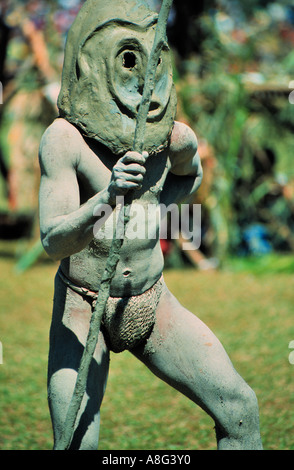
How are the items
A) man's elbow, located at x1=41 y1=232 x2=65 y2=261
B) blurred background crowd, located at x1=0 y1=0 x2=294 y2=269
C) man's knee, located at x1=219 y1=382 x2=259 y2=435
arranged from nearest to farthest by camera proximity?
man's elbow, located at x1=41 y1=232 x2=65 y2=261
man's knee, located at x1=219 y1=382 x2=259 y2=435
blurred background crowd, located at x1=0 y1=0 x2=294 y2=269

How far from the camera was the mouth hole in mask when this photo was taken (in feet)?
7.54

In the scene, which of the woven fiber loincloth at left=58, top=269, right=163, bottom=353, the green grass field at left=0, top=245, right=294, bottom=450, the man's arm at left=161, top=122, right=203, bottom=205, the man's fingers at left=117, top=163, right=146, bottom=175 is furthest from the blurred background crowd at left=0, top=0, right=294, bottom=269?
the man's fingers at left=117, top=163, right=146, bottom=175

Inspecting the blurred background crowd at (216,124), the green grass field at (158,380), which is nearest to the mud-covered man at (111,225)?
the green grass field at (158,380)

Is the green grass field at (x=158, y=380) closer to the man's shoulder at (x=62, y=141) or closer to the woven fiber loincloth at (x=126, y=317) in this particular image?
the woven fiber loincloth at (x=126, y=317)

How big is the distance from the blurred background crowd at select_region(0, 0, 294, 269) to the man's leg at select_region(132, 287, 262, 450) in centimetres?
557

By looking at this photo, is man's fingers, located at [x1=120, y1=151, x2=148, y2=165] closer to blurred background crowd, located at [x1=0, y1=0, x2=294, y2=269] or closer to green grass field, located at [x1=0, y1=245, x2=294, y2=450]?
green grass field, located at [x1=0, y1=245, x2=294, y2=450]

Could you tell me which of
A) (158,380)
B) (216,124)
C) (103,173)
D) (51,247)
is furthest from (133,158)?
(216,124)

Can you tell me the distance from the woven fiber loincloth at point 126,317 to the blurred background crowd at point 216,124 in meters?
5.54

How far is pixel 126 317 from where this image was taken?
7.97 feet

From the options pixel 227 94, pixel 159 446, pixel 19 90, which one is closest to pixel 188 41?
pixel 227 94

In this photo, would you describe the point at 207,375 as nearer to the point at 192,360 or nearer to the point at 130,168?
the point at 192,360

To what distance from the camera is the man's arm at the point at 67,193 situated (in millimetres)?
2092

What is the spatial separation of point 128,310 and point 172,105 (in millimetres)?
807

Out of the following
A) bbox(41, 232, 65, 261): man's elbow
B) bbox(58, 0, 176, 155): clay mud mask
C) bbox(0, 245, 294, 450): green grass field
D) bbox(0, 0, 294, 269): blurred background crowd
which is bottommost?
bbox(0, 245, 294, 450): green grass field
